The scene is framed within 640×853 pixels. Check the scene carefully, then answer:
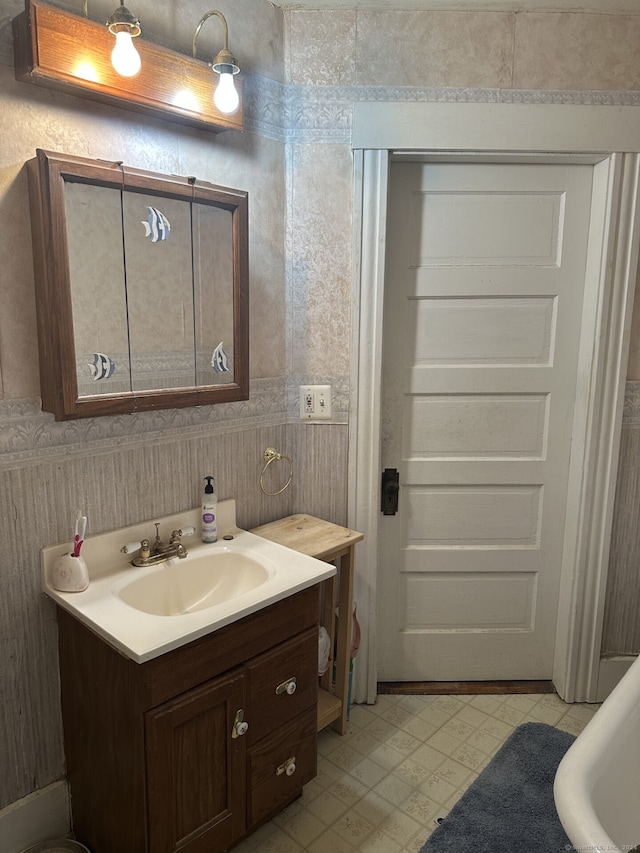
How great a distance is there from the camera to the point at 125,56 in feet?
4.49

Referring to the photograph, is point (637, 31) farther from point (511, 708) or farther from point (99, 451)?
point (511, 708)

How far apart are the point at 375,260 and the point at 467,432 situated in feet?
2.39

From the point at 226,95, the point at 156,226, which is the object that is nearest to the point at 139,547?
the point at 156,226

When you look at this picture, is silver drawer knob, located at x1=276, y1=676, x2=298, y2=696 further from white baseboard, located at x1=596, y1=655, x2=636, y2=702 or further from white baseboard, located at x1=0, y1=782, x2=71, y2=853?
white baseboard, located at x1=596, y1=655, x2=636, y2=702

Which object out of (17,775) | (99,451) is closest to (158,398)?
(99,451)

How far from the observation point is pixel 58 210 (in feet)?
4.50

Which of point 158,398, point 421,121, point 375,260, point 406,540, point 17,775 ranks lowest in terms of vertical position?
point 17,775

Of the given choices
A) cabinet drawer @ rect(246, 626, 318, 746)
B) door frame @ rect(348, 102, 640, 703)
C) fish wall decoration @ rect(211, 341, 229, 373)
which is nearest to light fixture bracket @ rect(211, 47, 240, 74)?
door frame @ rect(348, 102, 640, 703)

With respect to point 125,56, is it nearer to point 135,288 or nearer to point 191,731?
point 135,288

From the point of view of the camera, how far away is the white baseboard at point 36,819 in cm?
158

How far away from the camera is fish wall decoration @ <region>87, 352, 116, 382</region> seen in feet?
4.93

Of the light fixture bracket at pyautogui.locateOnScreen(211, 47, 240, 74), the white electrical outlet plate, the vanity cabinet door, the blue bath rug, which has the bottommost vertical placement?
the blue bath rug

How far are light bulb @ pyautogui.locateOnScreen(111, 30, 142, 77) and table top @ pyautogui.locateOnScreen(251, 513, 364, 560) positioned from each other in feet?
4.40

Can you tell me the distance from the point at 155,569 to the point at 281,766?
25.9 inches
